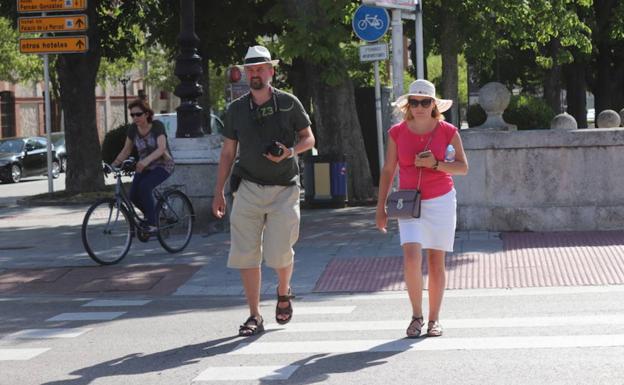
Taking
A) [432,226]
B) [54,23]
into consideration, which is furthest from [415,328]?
[54,23]

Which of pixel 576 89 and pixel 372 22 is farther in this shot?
pixel 576 89

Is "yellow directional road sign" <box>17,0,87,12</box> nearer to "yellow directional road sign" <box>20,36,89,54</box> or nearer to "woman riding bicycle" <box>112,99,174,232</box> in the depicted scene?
"yellow directional road sign" <box>20,36,89,54</box>

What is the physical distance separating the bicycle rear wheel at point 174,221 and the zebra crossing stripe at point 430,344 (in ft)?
17.2

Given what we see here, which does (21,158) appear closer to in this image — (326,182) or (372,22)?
(326,182)

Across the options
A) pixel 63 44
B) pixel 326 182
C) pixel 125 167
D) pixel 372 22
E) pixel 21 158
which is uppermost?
pixel 63 44

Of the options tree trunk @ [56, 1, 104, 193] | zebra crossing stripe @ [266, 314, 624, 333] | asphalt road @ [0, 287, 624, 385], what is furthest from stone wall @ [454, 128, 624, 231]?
tree trunk @ [56, 1, 104, 193]

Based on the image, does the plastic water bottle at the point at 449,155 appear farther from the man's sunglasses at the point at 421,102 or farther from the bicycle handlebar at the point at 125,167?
the bicycle handlebar at the point at 125,167

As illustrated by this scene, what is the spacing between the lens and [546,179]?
13.2m

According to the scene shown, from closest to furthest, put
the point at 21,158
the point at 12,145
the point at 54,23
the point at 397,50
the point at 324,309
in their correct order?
the point at 324,309 < the point at 397,50 < the point at 54,23 < the point at 21,158 < the point at 12,145

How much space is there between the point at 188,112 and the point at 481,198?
3.77 meters

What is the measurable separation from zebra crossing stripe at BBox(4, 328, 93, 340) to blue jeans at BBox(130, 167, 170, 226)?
383cm

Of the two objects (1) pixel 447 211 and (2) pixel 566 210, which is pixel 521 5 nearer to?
(2) pixel 566 210

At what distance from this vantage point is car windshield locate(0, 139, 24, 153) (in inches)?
1385

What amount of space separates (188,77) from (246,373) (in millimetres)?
8276
